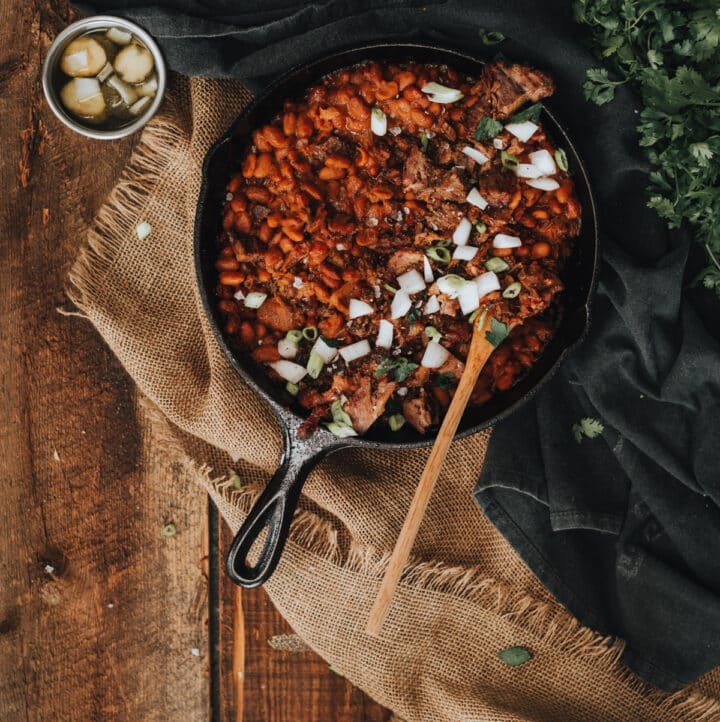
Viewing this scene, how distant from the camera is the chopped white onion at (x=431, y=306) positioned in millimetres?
3912

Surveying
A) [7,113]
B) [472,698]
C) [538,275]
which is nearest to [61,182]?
[7,113]

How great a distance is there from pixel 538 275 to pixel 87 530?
271cm

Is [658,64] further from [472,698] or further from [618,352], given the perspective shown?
[472,698]

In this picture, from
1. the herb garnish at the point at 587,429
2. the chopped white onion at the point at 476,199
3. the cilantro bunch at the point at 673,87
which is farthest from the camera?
the herb garnish at the point at 587,429

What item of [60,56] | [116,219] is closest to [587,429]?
[116,219]

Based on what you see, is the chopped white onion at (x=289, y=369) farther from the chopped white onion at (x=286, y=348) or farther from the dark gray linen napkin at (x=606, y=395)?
the dark gray linen napkin at (x=606, y=395)

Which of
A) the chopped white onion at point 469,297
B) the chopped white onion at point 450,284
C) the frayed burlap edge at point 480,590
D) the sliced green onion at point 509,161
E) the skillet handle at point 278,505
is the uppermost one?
the sliced green onion at point 509,161

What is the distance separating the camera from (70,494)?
4.62 meters

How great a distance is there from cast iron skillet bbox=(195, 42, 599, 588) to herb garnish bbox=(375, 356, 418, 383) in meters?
0.28

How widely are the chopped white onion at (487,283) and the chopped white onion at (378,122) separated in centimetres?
79

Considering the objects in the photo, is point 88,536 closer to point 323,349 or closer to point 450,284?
point 323,349

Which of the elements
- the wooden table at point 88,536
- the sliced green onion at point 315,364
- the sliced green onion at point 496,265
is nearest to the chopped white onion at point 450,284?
the sliced green onion at point 496,265

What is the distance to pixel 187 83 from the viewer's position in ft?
14.3

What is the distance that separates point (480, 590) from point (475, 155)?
218 centimetres
